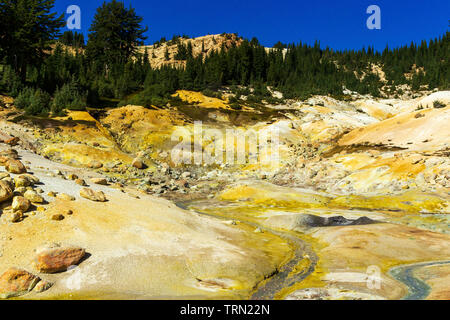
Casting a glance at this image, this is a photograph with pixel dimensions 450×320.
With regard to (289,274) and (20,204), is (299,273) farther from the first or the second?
(20,204)

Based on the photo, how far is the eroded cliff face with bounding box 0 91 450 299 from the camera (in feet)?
39.0

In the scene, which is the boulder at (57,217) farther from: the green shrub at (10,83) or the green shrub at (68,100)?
the green shrub at (10,83)

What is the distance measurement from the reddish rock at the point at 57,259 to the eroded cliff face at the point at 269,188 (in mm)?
552

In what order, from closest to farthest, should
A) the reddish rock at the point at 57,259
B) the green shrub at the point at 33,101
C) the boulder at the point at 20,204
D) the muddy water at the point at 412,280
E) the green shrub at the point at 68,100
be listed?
1. the muddy water at the point at 412,280
2. the reddish rock at the point at 57,259
3. the boulder at the point at 20,204
4. the green shrub at the point at 33,101
5. the green shrub at the point at 68,100

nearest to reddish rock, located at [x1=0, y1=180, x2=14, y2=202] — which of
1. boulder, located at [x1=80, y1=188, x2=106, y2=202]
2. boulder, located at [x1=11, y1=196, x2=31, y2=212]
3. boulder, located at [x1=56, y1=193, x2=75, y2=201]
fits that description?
boulder, located at [x1=11, y1=196, x2=31, y2=212]

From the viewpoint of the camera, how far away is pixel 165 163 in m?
42.2

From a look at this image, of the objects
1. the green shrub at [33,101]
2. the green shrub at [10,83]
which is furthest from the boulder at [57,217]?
the green shrub at [10,83]

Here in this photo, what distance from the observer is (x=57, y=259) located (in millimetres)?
10242

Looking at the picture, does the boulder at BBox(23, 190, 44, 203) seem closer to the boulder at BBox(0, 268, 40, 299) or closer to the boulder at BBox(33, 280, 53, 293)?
the boulder at BBox(0, 268, 40, 299)

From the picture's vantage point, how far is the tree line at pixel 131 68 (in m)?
51.0

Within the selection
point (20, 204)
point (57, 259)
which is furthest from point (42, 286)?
point (20, 204)

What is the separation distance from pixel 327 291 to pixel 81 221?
1058 centimetres

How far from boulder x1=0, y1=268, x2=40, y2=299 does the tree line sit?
42199 millimetres

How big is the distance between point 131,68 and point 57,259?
77.6 meters
